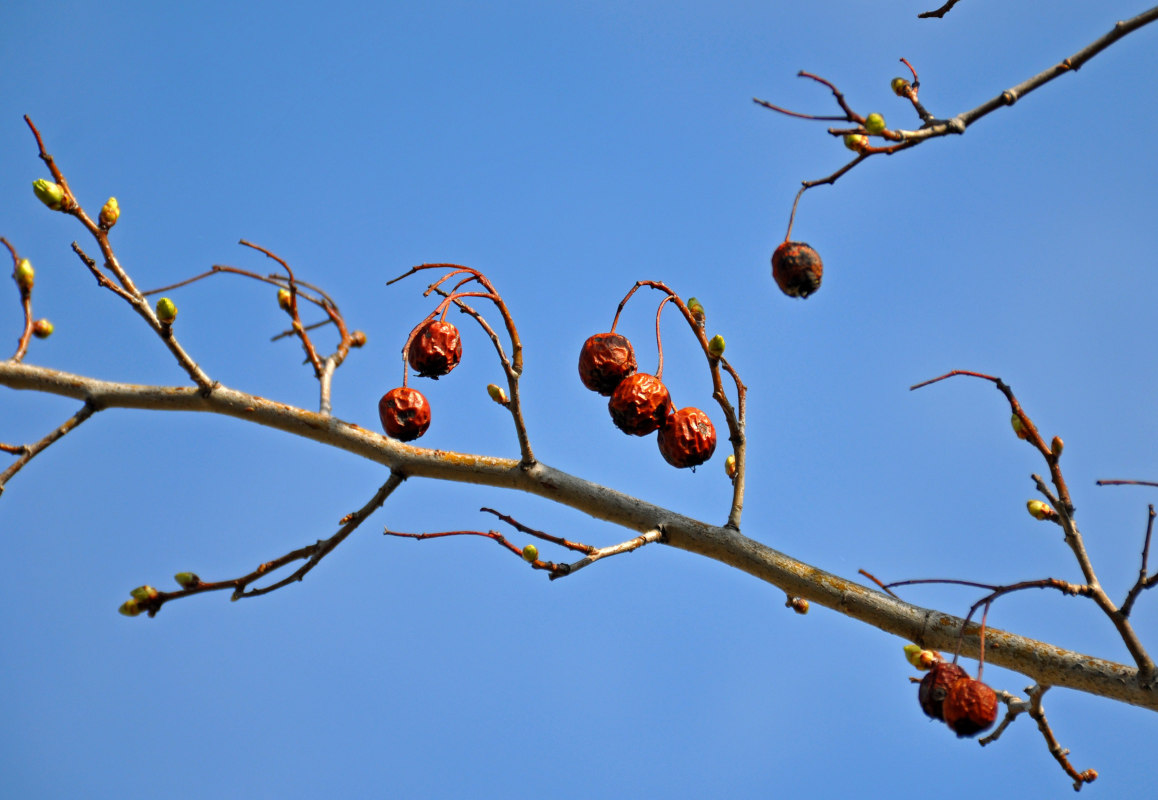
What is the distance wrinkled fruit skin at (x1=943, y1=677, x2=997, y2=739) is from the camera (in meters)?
3.22

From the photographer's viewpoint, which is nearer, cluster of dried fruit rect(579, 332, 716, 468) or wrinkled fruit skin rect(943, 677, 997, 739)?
wrinkled fruit skin rect(943, 677, 997, 739)

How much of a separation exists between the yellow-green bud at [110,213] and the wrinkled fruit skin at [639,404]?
8.11 ft

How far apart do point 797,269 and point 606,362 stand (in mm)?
1097

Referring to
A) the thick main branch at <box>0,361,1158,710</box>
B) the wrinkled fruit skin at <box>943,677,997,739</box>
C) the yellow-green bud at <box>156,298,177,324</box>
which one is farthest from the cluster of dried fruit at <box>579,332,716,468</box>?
the yellow-green bud at <box>156,298,177,324</box>

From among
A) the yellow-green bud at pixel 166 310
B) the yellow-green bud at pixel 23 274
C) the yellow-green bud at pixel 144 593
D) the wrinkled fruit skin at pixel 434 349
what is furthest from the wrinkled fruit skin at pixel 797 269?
the yellow-green bud at pixel 23 274

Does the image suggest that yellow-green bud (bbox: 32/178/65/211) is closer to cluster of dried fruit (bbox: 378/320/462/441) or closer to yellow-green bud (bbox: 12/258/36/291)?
yellow-green bud (bbox: 12/258/36/291)

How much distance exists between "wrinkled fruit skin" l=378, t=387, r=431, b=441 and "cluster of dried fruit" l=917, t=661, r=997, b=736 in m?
2.66

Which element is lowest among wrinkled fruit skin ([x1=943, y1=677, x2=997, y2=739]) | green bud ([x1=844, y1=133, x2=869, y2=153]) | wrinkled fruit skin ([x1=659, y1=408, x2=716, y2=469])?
wrinkled fruit skin ([x1=943, y1=677, x2=997, y2=739])

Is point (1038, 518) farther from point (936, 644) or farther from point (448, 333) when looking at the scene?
point (448, 333)

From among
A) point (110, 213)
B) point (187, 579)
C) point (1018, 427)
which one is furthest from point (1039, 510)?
point (110, 213)

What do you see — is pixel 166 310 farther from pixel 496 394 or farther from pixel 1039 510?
pixel 1039 510

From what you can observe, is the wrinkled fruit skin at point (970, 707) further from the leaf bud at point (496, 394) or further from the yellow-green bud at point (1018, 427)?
the leaf bud at point (496, 394)

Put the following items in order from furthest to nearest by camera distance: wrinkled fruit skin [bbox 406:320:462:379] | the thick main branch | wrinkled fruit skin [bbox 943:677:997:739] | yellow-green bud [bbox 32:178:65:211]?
wrinkled fruit skin [bbox 406:320:462:379], yellow-green bud [bbox 32:178:65:211], the thick main branch, wrinkled fruit skin [bbox 943:677:997:739]

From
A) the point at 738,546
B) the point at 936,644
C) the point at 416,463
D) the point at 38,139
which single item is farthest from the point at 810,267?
the point at 38,139
